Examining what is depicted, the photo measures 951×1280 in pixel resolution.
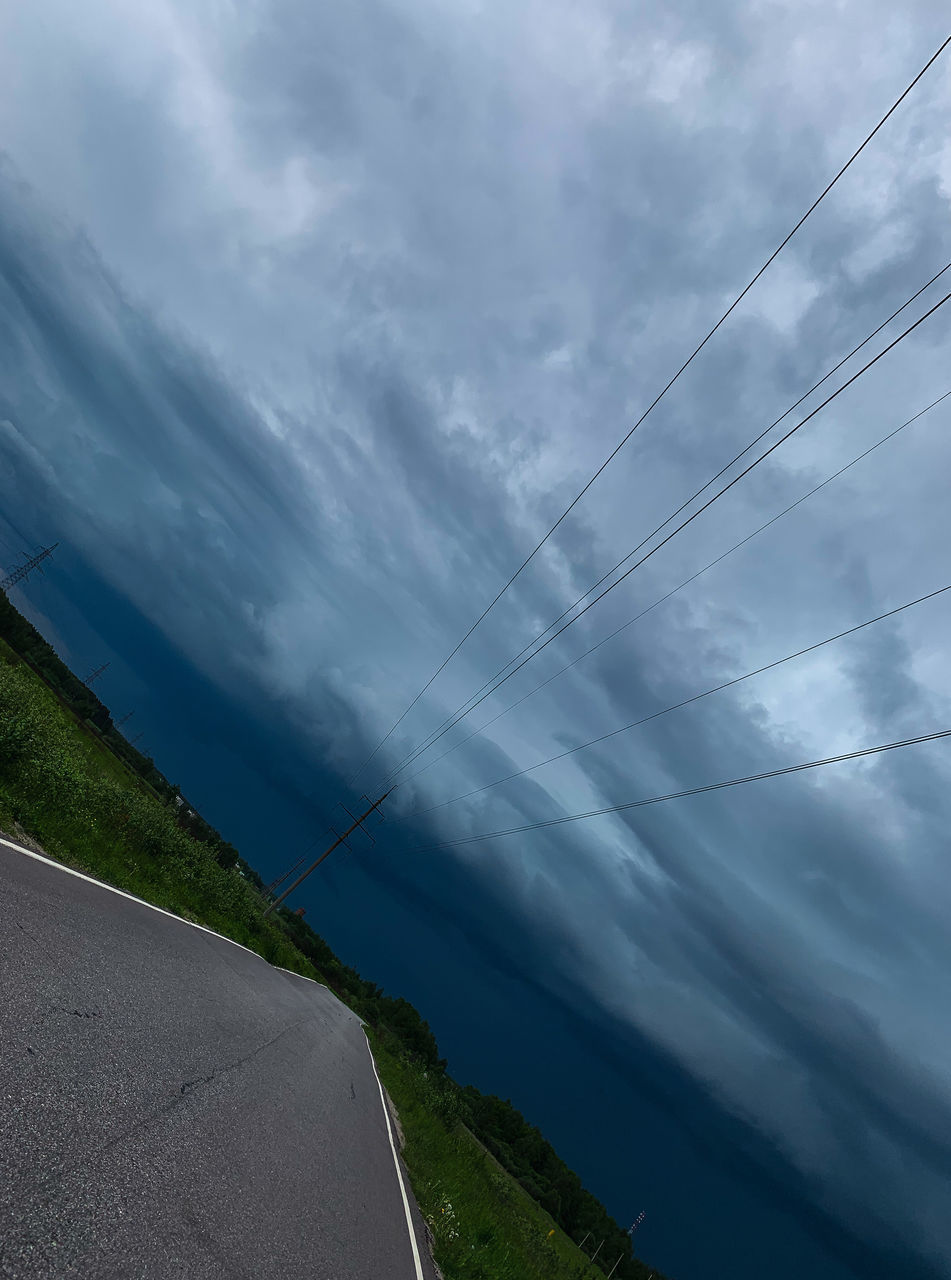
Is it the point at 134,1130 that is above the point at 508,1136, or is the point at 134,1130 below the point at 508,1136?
above

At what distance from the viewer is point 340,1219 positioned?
8.00m

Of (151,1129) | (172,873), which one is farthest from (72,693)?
(151,1129)

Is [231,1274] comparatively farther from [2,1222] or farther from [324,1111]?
[324,1111]

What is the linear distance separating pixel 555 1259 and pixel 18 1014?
31704mm

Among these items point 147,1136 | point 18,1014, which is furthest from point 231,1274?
point 18,1014

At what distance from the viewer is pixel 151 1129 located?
227 inches

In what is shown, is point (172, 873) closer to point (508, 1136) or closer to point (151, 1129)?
point (151, 1129)

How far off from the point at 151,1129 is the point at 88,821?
531 inches

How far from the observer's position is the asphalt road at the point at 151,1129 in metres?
4.27

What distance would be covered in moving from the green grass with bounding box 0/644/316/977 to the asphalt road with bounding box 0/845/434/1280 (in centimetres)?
297

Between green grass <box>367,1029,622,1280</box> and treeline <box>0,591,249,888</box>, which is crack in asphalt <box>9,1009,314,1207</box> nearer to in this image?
green grass <box>367,1029,622,1280</box>

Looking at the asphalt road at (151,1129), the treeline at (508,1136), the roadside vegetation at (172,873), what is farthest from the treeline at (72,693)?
the asphalt road at (151,1129)

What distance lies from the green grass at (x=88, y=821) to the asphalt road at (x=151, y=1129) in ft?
9.76

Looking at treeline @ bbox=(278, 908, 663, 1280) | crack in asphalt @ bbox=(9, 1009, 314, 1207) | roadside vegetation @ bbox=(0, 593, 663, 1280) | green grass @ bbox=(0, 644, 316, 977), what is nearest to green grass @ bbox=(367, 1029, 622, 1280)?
→ roadside vegetation @ bbox=(0, 593, 663, 1280)
